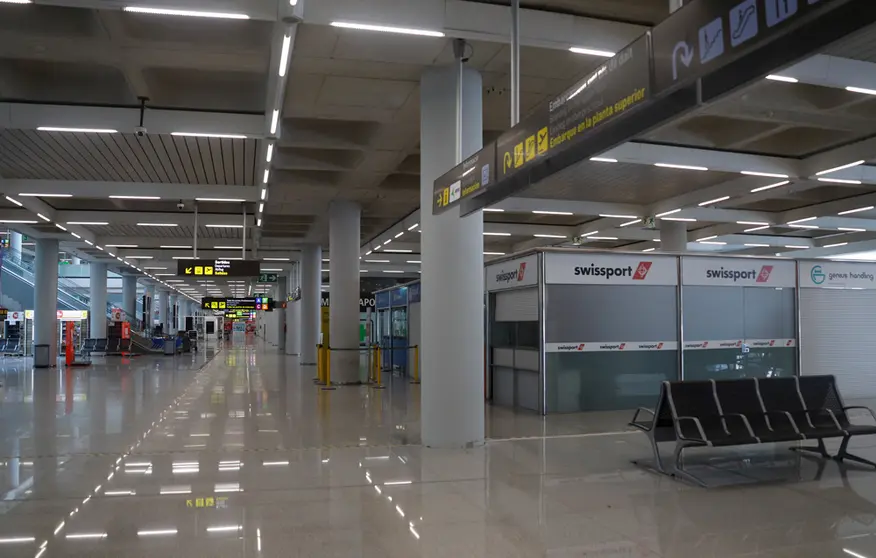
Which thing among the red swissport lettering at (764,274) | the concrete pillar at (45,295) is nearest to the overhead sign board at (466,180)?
the red swissport lettering at (764,274)

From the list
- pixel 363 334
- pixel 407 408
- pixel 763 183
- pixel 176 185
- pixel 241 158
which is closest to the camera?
pixel 407 408

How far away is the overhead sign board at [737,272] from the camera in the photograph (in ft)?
41.0

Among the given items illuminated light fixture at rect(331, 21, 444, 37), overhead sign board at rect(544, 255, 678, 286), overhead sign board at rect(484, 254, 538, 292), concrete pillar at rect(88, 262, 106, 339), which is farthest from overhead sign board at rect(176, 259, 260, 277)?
concrete pillar at rect(88, 262, 106, 339)

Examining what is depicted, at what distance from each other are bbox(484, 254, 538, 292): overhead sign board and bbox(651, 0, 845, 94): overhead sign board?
8212 millimetres

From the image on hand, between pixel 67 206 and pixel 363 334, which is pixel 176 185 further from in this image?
pixel 363 334

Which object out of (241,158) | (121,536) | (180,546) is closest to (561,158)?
(180,546)

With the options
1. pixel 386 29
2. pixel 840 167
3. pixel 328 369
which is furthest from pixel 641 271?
pixel 328 369

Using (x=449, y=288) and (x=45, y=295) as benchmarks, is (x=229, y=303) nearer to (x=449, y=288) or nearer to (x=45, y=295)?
(x=45, y=295)

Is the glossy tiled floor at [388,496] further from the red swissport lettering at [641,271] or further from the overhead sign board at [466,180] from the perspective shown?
the red swissport lettering at [641,271]

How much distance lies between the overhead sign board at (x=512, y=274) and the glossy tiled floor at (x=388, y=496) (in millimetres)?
2846

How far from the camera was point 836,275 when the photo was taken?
44.5 feet

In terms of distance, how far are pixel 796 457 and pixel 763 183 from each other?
8.23 meters

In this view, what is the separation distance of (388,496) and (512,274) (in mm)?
7345

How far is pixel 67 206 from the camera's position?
1875 centimetres
